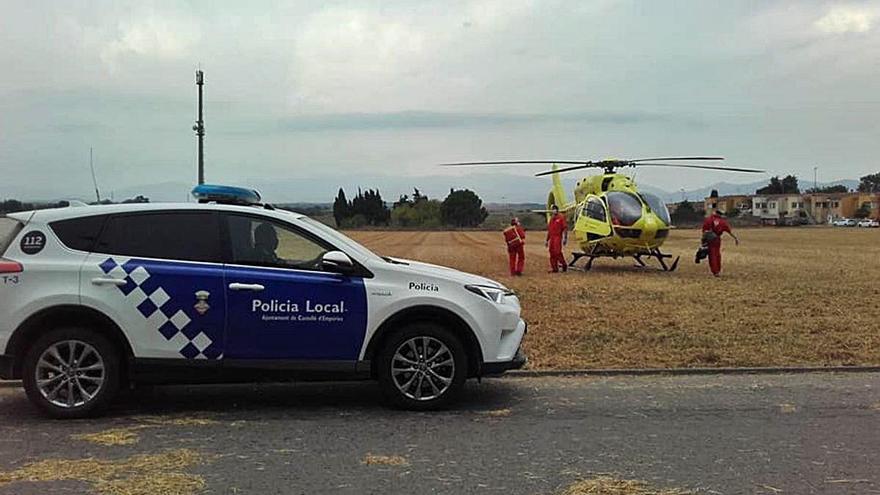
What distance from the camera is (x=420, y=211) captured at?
390ft

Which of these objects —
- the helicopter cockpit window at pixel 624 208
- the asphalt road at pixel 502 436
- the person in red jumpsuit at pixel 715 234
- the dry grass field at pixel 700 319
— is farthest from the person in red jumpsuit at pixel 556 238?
the asphalt road at pixel 502 436

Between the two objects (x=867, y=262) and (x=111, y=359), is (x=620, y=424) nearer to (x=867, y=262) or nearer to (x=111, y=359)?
(x=111, y=359)

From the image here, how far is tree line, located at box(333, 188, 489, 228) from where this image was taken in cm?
11581

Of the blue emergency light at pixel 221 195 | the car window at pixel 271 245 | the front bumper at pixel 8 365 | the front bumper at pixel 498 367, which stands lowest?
the front bumper at pixel 498 367

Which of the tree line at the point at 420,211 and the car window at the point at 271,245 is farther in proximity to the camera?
the tree line at the point at 420,211

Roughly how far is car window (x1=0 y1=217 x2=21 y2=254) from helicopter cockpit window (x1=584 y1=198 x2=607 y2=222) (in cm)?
1866

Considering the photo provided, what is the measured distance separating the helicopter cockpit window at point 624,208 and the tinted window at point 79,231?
1818 cm

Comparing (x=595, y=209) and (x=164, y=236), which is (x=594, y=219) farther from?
(x=164, y=236)

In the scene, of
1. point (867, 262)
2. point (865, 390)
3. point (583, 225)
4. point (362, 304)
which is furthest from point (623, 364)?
point (867, 262)

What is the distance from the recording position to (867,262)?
92.6ft

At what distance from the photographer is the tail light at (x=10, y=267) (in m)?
6.59

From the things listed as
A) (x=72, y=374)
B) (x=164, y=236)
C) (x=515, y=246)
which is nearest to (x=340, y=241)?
(x=164, y=236)

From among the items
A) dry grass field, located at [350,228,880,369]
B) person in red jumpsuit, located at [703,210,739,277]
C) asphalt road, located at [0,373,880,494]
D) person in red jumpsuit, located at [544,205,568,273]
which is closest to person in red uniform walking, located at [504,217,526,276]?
dry grass field, located at [350,228,880,369]

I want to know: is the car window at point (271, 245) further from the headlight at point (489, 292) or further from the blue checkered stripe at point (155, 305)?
the headlight at point (489, 292)
